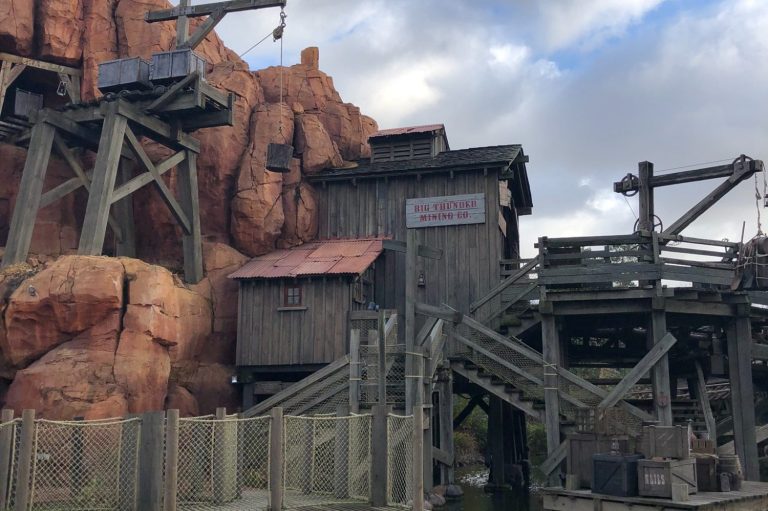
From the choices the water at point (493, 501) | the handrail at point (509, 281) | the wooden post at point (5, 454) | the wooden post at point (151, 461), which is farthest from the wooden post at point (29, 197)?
the water at point (493, 501)

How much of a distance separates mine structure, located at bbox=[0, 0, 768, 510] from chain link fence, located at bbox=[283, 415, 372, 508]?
0.39 ft

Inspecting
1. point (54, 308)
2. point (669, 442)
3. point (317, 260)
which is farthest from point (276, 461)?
point (317, 260)

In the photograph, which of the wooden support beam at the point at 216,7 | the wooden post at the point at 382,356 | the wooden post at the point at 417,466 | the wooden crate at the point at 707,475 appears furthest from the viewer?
the wooden support beam at the point at 216,7

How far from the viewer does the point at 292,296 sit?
23.0 m

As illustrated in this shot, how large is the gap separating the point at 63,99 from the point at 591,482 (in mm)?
21635

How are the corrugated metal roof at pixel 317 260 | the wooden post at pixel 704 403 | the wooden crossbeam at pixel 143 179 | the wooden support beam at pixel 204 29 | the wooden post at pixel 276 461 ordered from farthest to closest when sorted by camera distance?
1. the wooden support beam at pixel 204 29
2. the corrugated metal roof at pixel 317 260
3. the wooden crossbeam at pixel 143 179
4. the wooden post at pixel 704 403
5. the wooden post at pixel 276 461

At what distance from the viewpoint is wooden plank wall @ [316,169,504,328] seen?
24.1 metres

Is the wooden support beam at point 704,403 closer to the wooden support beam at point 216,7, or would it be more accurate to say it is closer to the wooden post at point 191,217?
the wooden post at point 191,217

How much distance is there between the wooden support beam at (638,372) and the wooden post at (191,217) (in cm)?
1273

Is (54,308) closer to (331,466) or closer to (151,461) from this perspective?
(331,466)

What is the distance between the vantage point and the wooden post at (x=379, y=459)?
1224 cm

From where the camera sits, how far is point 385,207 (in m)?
25.8

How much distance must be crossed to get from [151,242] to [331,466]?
13.6 metres

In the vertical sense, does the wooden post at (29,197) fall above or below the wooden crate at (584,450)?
above
